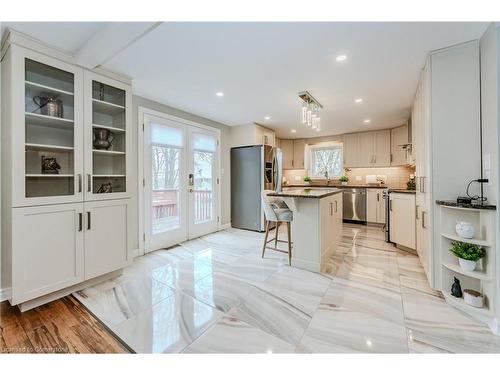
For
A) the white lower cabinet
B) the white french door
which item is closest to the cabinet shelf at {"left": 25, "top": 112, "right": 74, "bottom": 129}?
the white lower cabinet

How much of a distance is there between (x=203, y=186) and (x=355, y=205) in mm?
3890

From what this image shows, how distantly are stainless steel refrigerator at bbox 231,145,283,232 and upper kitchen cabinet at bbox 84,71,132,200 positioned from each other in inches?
104

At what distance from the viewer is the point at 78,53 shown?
6.91ft

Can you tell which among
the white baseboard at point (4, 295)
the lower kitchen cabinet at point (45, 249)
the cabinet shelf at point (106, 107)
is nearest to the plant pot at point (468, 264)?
the lower kitchen cabinet at point (45, 249)

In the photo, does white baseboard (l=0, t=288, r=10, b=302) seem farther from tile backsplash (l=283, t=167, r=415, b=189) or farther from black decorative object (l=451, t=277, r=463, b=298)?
tile backsplash (l=283, t=167, r=415, b=189)

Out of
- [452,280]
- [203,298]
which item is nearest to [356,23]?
[452,280]

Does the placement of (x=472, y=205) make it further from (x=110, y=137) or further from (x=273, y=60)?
(x=110, y=137)

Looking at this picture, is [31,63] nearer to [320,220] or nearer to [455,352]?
[320,220]

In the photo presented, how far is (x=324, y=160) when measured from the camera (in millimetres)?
6504

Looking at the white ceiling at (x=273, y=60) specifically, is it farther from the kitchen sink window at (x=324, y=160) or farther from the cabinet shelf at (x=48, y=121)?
the kitchen sink window at (x=324, y=160)

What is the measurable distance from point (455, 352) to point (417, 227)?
2012 millimetres

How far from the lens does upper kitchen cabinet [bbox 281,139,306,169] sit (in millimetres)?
6605

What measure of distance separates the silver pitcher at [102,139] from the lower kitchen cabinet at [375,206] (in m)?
5.50

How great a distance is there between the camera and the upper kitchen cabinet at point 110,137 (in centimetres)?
245
